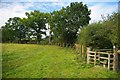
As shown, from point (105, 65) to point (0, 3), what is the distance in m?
6.31

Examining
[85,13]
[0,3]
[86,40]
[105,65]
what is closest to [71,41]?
[85,13]

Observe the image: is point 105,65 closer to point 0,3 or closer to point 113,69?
point 113,69

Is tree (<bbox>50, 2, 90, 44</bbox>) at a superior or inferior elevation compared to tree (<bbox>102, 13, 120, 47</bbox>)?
superior

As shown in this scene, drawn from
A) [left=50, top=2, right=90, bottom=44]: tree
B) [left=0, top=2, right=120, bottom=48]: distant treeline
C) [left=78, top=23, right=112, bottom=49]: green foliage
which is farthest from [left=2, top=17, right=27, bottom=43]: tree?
[left=78, top=23, right=112, bottom=49]: green foliage

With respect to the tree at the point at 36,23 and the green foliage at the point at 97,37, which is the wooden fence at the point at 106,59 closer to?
the green foliage at the point at 97,37

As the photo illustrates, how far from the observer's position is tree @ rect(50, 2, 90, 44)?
36.1m

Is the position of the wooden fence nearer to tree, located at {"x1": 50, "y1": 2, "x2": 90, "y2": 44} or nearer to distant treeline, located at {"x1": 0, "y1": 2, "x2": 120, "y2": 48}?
distant treeline, located at {"x1": 0, "y1": 2, "x2": 120, "y2": 48}

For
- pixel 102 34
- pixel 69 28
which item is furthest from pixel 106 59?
pixel 69 28

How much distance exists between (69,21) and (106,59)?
1043 inches

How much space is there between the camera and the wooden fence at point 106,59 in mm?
10047

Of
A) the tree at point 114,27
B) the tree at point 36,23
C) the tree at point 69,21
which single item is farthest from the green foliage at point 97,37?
the tree at point 36,23

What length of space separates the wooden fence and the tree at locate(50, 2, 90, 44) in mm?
23227

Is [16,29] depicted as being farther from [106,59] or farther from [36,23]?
[106,59]

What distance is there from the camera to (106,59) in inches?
434
